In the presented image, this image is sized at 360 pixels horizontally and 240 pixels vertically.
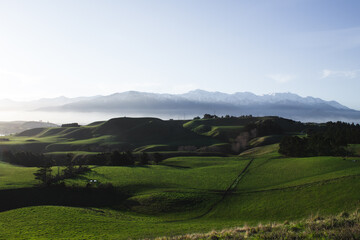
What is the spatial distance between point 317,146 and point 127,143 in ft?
421

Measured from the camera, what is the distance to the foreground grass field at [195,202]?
44.8 meters

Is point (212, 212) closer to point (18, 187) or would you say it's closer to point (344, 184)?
point (344, 184)

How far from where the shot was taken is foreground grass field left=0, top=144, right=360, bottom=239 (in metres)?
44.8

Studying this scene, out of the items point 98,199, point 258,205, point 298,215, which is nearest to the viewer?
point 298,215

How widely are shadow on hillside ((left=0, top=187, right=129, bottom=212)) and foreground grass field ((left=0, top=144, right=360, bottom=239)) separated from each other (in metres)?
2.88

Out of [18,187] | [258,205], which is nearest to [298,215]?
[258,205]

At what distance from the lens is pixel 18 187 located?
73.1m

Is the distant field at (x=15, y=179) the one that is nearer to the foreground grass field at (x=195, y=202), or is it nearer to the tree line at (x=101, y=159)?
the foreground grass field at (x=195, y=202)

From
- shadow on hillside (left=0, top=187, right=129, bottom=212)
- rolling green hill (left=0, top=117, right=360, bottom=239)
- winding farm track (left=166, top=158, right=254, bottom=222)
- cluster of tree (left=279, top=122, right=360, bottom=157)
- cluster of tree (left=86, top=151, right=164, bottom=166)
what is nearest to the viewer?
rolling green hill (left=0, top=117, right=360, bottom=239)

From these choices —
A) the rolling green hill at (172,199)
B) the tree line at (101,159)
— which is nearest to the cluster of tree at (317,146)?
the rolling green hill at (172,199)

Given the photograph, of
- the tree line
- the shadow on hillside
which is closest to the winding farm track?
the shadow on hillside

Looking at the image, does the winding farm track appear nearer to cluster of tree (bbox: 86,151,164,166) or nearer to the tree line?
cluster of tree (bbox: 86,151,164,166)

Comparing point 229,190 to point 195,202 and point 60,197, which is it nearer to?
point 195,202

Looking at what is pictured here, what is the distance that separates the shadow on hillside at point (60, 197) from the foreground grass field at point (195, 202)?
2.88 metres
